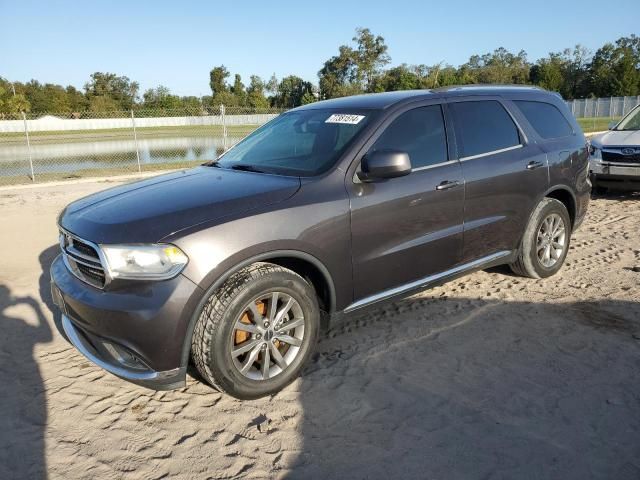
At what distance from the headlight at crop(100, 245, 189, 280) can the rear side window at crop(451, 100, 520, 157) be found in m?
2.49

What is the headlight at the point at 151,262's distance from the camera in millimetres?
2750

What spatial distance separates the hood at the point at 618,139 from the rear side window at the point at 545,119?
4.18m

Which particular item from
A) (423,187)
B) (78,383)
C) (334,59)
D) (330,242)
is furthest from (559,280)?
(334,59)

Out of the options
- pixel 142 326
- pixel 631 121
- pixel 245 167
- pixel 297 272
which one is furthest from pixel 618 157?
pixel 142 326

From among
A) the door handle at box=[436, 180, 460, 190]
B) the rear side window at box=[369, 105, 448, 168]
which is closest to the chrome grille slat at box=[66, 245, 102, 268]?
the rear side window at box=[369, 105, 448, 168]

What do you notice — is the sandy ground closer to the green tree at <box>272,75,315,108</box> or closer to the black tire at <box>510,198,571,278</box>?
the black tire at <box>510,198,571,278</box>

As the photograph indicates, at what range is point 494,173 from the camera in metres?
4.28

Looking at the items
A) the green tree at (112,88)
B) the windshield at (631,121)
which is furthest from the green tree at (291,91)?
the windshield at (631,121)

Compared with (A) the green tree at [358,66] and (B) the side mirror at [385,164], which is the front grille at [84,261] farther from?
(A) the green tree at [358,66]

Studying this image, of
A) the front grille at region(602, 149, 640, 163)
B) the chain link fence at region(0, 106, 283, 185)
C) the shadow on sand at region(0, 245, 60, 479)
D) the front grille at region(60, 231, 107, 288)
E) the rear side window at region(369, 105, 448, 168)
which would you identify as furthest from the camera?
the chain link fence at region(0, 106, 283, 185)

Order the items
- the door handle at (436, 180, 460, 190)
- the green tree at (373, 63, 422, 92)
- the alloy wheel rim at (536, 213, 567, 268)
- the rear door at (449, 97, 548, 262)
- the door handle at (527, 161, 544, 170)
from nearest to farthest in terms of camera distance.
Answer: the door handle at (436, 180, 460, 190), the rear door at (449, 97, 548, 262), the door handle at (527, 161, 544, 170), the alloy wheel rim at (536, 213, 567, 268), the green tree at (373, 63, 422, 92)

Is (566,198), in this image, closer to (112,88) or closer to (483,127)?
(483,127)

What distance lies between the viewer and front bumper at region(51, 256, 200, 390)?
8.98 ft

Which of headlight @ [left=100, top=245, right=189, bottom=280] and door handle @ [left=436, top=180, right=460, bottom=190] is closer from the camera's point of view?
headlight @ [left=100, top=245, right=189, bottom=280]
